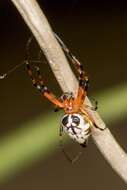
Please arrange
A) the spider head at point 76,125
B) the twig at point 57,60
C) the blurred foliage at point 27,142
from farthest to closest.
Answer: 1. the blurred foliage at point 27,142
2. the spider head at point 76,125
3. the twig at point 57,60

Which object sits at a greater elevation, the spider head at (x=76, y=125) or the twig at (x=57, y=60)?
the spider head at (x=76, y=125)

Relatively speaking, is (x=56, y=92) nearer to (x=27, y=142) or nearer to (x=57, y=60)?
(x=27, y=142)

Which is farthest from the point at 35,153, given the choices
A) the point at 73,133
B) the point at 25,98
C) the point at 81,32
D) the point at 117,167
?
the point at 117,167

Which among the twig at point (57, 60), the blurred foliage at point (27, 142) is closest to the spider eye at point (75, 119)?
the twig at point (57, 60)

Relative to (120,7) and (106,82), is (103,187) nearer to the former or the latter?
(106,82)

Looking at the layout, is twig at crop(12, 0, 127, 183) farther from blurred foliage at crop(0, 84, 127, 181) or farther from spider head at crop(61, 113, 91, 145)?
blurred foliage at crop(0, 84, 127, 181)

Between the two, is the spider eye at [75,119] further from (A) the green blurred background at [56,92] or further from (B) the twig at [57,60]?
(A) the green blurred background at [56,92]

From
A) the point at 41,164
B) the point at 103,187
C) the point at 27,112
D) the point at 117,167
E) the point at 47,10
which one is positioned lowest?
the point at 117,167
